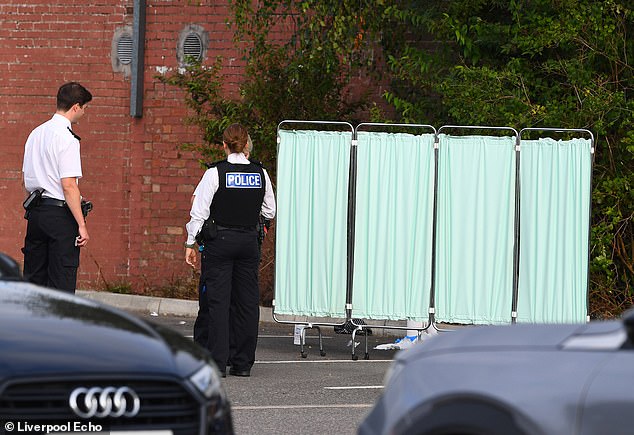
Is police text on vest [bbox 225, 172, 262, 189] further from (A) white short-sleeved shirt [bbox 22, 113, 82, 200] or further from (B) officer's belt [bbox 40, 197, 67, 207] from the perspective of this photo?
(B) officer's belt [bbox 40, 197, 67, 207]

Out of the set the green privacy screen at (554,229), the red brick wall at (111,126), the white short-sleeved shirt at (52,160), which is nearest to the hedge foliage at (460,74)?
the red brick wall at (111,126)

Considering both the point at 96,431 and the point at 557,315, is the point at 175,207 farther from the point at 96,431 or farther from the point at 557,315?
the point at 96,431

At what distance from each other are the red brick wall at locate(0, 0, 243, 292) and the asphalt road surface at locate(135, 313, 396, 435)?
12.4 feet

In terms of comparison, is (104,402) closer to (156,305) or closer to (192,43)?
(156,305)

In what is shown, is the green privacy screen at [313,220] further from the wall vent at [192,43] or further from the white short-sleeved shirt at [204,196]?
the wall vent at [192,43]

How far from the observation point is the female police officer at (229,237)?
962cm

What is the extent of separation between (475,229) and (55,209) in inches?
151

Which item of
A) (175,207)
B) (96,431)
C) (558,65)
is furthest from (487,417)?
(175,207)

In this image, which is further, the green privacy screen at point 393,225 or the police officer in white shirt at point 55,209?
the green privacy screen at point 393,225

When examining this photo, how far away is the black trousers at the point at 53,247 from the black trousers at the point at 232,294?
3.56ft

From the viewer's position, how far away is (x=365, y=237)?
1138cm

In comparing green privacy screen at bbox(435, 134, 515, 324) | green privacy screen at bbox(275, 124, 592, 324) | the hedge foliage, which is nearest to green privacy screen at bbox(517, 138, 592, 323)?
green privacy screen at bbox(275, 124, 592, 324)

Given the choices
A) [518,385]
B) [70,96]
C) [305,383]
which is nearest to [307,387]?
[305,383]

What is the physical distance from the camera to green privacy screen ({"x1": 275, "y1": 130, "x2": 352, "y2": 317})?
11.4 metres
